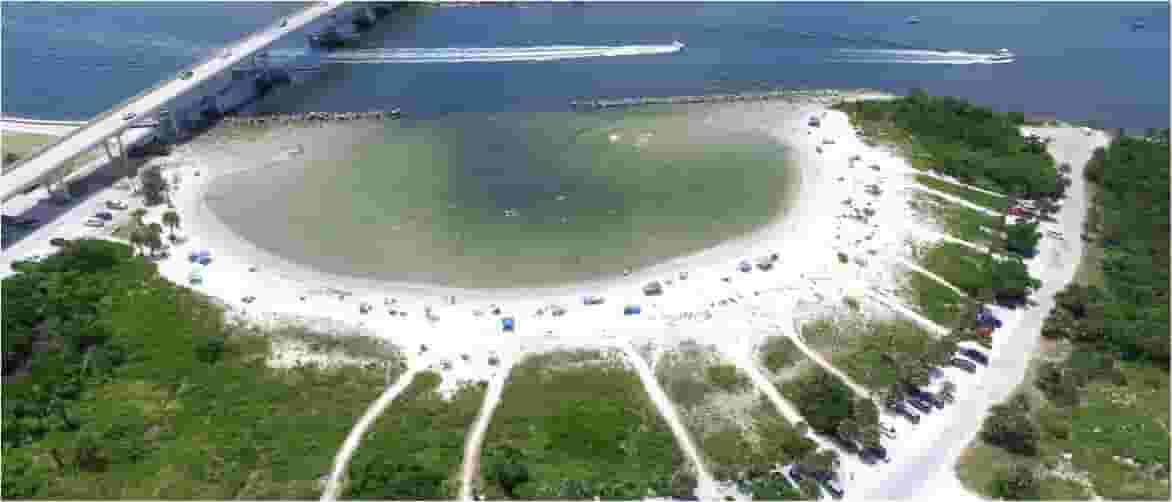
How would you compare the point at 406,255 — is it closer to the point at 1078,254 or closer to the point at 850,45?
the point at 1078,254

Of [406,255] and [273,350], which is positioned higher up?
[406,255]

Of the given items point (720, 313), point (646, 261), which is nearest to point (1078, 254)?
point (720, 313)

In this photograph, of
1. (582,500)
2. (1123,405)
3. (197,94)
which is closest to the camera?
(582,500)

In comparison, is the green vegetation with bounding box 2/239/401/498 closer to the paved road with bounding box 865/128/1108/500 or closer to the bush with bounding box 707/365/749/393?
the bush with bounding box 707/365/749/393

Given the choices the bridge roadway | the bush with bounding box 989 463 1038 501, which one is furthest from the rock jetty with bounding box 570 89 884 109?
the bush with bounding box 989 463 1038 501

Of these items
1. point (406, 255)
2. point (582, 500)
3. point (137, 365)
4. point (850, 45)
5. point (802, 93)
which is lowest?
point (582, 500)
